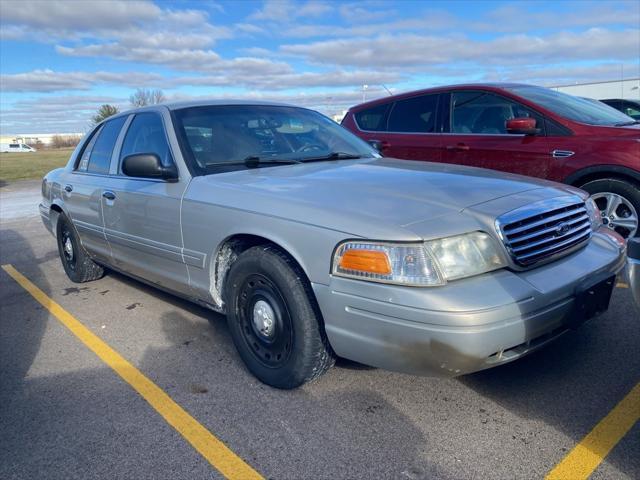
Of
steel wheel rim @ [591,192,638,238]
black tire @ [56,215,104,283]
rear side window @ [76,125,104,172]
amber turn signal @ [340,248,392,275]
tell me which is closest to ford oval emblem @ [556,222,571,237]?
amber turn signal @ [340,248,392,275]

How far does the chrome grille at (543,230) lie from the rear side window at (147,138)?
7.50 feet

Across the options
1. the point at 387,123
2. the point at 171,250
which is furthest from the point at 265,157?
the point at 387,123

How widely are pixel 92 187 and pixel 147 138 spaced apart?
911 mm

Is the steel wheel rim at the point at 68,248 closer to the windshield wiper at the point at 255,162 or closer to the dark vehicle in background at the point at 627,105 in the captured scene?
the windshield wiper at the point at 255,162

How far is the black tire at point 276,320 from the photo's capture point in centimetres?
275

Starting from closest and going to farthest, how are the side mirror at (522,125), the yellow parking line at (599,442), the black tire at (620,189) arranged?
Answer: the yellow parking line at (599,442)
the black tire at (620,189)
the side mirror at (522,125)

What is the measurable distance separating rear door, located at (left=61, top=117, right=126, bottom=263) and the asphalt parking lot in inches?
40.1

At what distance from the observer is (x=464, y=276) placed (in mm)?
2400

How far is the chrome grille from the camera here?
254cm

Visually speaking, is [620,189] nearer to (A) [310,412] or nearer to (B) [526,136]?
(B) [526,136]

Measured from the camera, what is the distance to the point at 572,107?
548 cm

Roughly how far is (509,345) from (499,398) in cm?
64

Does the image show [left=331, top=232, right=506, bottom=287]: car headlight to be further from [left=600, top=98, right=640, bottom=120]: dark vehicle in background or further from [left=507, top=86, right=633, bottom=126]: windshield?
[left=600, top=98, right=640, bottom=120]: dark vehicle in background

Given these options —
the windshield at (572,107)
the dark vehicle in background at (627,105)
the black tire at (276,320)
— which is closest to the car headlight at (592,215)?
the black tire at (276,320)
